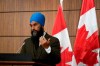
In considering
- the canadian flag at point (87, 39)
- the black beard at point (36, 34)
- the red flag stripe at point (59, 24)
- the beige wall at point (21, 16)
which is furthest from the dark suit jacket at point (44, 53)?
the beige wall at point (21, 16)

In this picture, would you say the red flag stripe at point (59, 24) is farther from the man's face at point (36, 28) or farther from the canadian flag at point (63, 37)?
the man's face at point (36, 28)

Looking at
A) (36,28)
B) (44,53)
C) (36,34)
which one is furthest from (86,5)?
(44,53)

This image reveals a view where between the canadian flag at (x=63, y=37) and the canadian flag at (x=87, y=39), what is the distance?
6.1 inches

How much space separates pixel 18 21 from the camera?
451 cm

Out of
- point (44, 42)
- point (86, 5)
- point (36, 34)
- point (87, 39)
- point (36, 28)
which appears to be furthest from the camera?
point (86, 5)

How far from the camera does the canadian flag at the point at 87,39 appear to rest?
367 cm

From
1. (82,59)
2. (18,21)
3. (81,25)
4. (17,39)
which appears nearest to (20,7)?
(18,21)

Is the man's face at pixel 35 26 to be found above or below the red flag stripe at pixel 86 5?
below

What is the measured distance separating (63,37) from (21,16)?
977mm

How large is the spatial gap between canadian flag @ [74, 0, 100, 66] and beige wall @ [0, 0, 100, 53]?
40cm

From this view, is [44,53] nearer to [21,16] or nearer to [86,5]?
[86,5]

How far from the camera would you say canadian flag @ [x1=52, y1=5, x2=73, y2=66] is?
3.86 m

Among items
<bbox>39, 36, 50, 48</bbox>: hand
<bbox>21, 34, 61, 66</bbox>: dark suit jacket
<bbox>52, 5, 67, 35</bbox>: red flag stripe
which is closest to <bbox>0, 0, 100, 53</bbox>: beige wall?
<bbox>52, 5, 67, 35</bbox>: red flag stripe

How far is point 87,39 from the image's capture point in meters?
3.75
